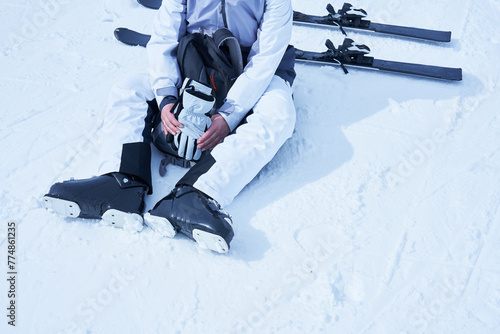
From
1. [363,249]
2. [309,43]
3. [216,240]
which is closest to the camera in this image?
[216,240]

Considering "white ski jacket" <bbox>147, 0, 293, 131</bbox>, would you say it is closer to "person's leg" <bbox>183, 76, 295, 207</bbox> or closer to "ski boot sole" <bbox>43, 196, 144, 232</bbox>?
"person's leg" <bbox>183, 76, 295, 207</bbox>

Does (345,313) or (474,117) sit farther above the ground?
(474,117)

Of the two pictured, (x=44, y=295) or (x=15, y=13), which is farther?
(x=15, y=13)

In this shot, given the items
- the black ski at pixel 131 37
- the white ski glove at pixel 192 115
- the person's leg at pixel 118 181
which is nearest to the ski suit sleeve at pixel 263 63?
the white ski glove at pixel 192 115

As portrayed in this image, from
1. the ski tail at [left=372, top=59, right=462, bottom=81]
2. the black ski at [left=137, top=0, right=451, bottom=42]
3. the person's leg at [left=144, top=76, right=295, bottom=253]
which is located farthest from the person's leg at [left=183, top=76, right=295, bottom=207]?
the black ski at [left=137, top=0, right=451, bottom=42]

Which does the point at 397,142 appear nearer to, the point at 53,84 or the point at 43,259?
the point at 43,259

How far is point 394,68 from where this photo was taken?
3.58 meters

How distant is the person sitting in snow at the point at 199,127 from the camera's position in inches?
88.9

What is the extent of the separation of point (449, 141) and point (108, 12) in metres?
3.02

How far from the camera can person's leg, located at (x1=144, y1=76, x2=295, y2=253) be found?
2.16m

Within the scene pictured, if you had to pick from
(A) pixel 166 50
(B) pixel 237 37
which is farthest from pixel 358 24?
(A) pixel 166 50

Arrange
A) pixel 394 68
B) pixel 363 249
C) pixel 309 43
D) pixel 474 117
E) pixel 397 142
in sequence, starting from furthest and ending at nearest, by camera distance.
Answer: pixel 309 43 < pixel 394 68 < pixel 474 117 < pixel 397 142 < pixel 363 249

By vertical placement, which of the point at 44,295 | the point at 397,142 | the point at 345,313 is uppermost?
the point at 397,142

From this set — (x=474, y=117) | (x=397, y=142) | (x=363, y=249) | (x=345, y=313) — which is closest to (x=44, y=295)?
(x=345, y=313)
